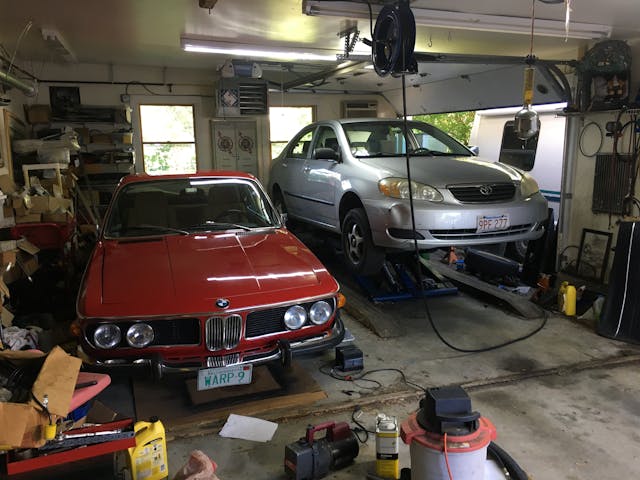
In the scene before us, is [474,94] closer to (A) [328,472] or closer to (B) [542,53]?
(B) [542,53]

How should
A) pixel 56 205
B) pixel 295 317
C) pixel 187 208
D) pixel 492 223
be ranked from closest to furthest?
pixel 295 317 → pixel 187 208 → pixel 492 223 → pixel 56 205

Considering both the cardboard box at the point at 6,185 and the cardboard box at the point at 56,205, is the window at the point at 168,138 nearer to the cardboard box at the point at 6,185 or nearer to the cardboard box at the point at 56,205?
the cardboard box at the point at 56,205

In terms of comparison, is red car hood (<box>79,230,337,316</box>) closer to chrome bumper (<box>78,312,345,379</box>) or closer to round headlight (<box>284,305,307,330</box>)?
round headlight (<box>284,305,307,330</box>)

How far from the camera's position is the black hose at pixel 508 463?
237 centimetres

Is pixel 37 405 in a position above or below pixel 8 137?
below

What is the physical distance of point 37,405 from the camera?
218 cm

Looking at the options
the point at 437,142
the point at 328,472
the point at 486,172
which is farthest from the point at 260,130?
the point at 328,472

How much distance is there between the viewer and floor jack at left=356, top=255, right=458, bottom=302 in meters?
5.62

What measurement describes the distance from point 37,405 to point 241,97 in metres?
8.73

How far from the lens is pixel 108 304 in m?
3.04

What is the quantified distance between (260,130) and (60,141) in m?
4.56

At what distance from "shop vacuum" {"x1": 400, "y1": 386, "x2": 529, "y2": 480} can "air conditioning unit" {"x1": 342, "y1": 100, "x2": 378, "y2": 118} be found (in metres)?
10.4

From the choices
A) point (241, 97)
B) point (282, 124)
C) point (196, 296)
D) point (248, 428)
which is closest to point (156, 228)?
point (196, 296)

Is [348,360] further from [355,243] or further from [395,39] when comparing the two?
[395,39]
